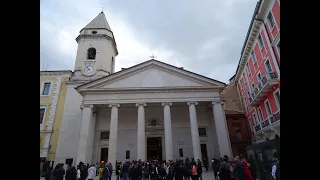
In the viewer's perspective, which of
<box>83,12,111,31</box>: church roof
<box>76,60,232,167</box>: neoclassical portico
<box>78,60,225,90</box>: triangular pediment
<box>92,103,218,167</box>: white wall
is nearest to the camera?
<box>76,60,232,167</box>: neoclassical portico

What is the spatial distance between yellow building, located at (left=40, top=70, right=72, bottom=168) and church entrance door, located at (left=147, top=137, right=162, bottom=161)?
10863mm

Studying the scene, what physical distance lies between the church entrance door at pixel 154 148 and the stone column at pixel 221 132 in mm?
6936

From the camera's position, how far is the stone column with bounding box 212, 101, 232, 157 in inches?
782

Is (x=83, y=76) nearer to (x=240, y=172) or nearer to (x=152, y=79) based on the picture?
(x=152, y=79)

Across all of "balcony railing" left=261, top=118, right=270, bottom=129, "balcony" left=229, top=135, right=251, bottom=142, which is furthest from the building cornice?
"balcony railing" left=261, top=118, right=270, bottom=129

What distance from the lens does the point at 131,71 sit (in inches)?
Answer: 920

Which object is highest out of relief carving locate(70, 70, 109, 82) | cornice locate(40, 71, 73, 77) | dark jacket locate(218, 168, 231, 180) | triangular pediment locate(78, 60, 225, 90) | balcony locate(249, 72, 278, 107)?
cornice locate(40, 71, 73, 77)

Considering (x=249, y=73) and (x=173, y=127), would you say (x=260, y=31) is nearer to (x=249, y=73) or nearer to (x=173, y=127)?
(x=249, y=73)

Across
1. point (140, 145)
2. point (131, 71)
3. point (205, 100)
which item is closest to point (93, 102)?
point (131, 71)

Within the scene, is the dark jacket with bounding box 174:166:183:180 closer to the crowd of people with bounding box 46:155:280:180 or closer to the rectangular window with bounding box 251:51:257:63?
the crowd of people with bounding box 46:155:280:180

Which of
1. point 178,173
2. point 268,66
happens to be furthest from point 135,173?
point 268,66

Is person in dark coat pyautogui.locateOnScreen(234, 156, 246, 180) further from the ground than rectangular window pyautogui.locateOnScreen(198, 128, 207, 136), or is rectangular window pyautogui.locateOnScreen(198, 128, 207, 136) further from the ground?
rectangular window pyautogui.locateOnScreen(198, 128, 207, 136)

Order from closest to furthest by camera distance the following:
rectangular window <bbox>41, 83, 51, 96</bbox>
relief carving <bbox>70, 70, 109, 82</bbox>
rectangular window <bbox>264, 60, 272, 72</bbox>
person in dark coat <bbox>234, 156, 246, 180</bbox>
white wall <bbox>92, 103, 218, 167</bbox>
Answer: person in dark coat <bbox>234, 156, 246, 180</bbox> < rectangular window <bbox>264, 60, 272, 72</bbox> < white wall <bbox>92, 103, 218, 167</bbox> < rectangular window <bbox>41, 83, 51, 96</bbox> < relief carving <bbox>70, 70, 109, 82</bbox>
